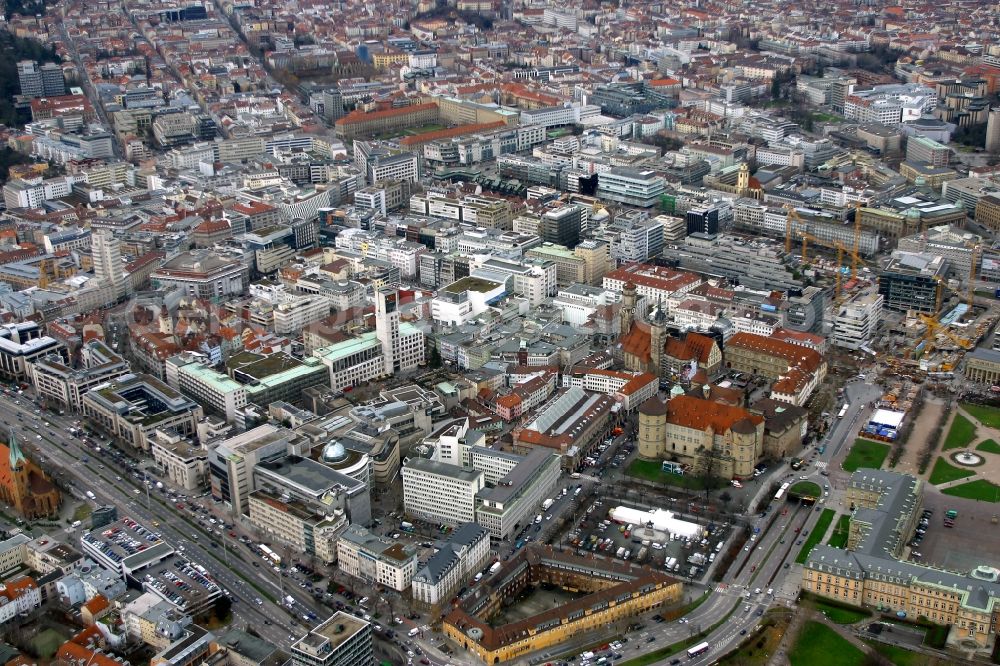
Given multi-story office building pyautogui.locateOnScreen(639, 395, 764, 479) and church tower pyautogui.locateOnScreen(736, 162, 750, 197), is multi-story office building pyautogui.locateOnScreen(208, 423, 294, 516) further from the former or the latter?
church tower pyautogui.locateOnScreen(736, 162, 750, 197)

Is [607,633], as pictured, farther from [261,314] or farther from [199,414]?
[261,314]

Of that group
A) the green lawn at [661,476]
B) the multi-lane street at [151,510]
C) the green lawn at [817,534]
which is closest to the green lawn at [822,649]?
the green lawn at [817,534]

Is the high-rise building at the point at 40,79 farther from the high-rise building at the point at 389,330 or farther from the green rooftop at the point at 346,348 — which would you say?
the high-rise building at the point at 389,330

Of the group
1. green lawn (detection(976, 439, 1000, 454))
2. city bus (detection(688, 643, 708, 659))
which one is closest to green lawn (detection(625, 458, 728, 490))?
city bus (detection(688, 643, 708, 659))

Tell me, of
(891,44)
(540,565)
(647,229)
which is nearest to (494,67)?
(891,44)

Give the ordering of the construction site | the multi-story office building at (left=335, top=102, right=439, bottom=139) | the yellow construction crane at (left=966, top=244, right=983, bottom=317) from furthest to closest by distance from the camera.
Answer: the multi-story office building at (left=335, top=102, right=439, bottom=139) → the yellow construction crane at (left=966, top=244, right=983, bottom=317) → the construction site

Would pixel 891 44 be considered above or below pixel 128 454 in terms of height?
above

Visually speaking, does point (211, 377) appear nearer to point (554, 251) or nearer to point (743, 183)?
point (554, 251)
